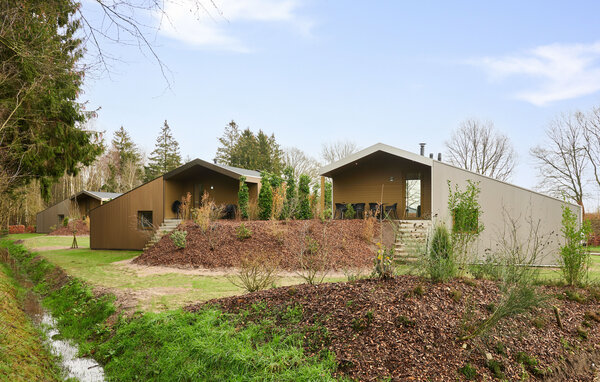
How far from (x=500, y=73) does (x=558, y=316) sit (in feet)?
38.2

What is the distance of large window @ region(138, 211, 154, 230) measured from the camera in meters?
16.0

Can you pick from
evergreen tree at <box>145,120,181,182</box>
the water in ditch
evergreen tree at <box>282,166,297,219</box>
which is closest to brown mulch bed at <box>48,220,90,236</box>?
evergreen tree at <box>145,120,181,182</box>

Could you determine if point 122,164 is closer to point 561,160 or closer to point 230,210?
point 230,210

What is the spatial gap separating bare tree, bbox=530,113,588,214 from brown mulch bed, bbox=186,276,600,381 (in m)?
24.0

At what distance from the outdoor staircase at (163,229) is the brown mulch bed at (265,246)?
1515mm

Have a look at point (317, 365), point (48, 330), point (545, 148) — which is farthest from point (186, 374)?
point (545, 148)

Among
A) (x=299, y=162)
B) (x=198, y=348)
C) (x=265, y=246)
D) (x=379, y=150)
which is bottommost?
(x=198, y=348)

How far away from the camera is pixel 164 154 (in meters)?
40.8

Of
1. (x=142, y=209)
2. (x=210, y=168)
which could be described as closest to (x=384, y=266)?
(x=210, y=168)

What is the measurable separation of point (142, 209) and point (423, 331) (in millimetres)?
15212

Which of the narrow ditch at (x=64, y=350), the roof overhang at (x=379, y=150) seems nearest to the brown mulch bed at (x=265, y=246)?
the roof overhang at (x=379, y=150)

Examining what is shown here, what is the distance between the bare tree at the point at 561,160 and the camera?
2394 centimetres

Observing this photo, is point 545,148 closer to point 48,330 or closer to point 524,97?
point 524,97

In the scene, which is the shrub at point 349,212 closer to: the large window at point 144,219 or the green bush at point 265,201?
the green bush at point 265,201
